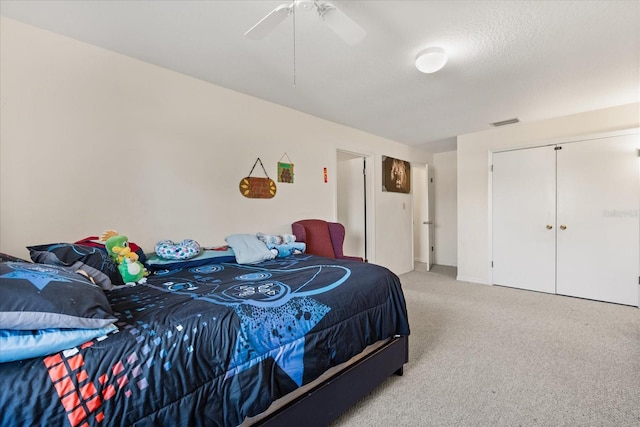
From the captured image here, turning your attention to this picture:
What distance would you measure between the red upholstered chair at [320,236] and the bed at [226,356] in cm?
123

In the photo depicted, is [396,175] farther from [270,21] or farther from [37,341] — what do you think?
[37,341]

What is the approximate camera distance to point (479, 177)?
4.30 m

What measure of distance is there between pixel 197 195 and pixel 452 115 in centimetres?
315

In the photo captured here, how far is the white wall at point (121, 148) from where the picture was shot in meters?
1.80

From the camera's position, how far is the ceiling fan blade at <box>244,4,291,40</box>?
141cm

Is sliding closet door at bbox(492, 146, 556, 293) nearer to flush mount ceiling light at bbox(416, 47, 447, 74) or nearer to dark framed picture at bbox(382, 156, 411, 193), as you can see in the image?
dark framed picture at bbox(382, 156, 411, 193)

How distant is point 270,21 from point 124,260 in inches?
63.3

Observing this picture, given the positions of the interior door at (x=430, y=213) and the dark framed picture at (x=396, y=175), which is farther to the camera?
the interior door at (x=430, y=213)

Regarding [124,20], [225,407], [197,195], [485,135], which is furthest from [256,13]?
[485,135]

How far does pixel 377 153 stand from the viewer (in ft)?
→ 14.7

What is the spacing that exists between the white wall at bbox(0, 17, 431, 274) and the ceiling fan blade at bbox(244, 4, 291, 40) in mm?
1247

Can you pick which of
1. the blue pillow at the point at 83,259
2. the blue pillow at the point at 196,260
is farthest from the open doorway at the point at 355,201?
the blue pillow at the point at 83,259

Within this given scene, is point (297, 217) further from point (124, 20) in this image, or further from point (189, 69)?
point (124, 20)

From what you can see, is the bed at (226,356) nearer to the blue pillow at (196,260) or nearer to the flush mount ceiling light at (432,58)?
the blue pillow at (196,260)
